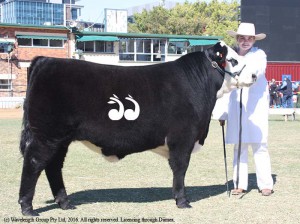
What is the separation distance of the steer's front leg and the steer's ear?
1.30m

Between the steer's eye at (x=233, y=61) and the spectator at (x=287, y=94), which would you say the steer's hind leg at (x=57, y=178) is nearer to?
the steer's eye at (x=233, y=61)

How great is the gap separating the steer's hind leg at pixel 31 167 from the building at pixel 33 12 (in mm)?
115735

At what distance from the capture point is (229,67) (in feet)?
24.1

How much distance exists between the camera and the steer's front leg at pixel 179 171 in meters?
6.86

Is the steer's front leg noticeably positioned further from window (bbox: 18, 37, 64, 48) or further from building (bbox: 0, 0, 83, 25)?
building (bbox: 0, 0, 83, 25)

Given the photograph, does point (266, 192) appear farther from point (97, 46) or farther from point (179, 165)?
point (97, 46)

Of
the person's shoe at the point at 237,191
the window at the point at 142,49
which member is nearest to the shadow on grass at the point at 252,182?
the person's shoe at the point at 237,191

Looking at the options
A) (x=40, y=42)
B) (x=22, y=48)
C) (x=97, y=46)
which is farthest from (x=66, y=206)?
(x=97, y=46)

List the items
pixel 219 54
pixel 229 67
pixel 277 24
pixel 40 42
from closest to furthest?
pixel 219 54, pixel 229 67, pixel 277 24, pixel 40 42

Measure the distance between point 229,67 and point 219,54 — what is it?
0.79ft

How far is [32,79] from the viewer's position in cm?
650

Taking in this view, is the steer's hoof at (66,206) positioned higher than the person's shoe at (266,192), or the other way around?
the steer's hoof at (66,206)

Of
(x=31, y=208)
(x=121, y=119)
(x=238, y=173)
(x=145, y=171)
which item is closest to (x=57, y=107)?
(x=121, y=119)

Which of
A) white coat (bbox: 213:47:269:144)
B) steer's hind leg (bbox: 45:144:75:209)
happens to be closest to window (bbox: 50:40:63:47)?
white coat (bbox: 213:47:269:144)
